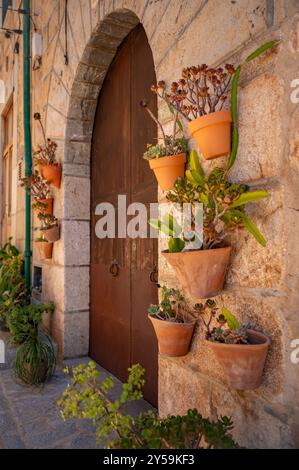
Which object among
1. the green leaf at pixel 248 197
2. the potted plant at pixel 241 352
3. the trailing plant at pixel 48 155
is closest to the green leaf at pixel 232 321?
the potted plant at pixel 241 352

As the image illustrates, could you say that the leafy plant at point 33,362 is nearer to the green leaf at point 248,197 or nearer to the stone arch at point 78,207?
the stone arch at point 78,207

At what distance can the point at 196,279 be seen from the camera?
143 cm

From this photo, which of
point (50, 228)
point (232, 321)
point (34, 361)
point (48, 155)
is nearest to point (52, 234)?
point (50, 228)

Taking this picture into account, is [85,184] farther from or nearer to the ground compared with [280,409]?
farther from the ground

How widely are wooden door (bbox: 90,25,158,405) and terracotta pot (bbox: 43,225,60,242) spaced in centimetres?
33

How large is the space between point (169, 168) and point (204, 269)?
0.53 m

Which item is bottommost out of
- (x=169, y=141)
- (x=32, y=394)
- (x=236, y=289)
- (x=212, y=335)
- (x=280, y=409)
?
(x=32, y=394)

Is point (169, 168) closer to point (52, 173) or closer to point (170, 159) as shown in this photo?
point (170, 159)

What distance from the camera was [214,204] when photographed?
4.61 ft

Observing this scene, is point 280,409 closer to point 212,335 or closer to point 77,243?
point 212,335

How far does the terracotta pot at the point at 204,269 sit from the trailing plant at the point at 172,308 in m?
0.28

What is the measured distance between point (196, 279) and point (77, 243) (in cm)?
205

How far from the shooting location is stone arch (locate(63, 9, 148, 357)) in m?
3.21

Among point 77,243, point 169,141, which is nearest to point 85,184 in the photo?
point 77,243
